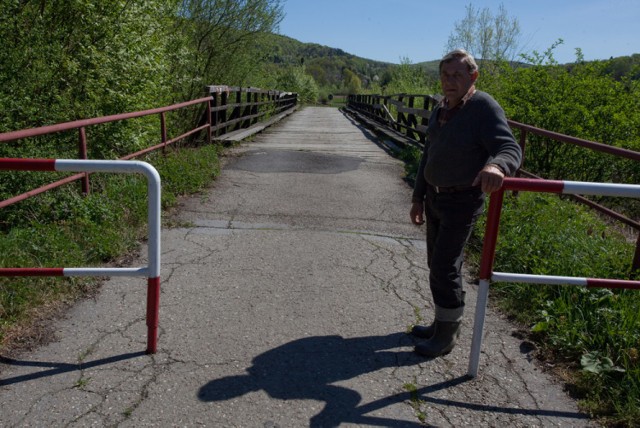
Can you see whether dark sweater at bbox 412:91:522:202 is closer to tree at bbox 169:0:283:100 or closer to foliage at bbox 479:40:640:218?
foliage at bbox 479:40:640:218

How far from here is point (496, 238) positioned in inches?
125

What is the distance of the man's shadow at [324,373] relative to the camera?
A: 298 centimetres

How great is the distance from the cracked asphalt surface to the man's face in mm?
1697

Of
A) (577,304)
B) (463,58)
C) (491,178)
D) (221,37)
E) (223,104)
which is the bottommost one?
(577,304)

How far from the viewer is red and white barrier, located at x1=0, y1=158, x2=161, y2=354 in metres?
2.97

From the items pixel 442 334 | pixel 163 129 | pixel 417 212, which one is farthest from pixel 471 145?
pixel 163 129

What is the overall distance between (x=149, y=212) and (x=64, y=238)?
2.03 metres

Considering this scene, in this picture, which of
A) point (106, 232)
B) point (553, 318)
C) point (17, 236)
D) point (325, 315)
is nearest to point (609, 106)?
point (553, 318)

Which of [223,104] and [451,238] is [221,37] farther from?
[451,238]

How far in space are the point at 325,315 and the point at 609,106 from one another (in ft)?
23.9

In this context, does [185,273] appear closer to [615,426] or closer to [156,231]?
[156,231]

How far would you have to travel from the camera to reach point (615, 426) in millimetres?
2908

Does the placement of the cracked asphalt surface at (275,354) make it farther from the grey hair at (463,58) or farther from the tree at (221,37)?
the tree at (221,37)

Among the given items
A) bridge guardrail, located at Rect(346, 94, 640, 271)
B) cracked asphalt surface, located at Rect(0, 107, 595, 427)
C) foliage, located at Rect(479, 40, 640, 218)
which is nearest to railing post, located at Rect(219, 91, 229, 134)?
bridge guardrail, located at Rect(346, 94, 640, 271)
